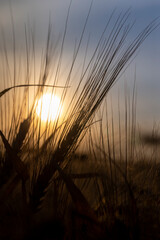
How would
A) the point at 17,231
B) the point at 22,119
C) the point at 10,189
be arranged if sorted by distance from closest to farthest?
the point at 17,231
the point at 10,189
the point at 22,119

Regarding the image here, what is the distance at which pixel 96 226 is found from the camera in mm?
417

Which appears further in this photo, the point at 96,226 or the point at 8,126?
the point at 8,126

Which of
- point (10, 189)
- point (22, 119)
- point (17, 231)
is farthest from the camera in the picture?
point (22, 119)

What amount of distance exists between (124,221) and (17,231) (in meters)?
0.18

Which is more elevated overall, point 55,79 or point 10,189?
point 55,79

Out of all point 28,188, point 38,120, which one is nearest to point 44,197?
point 28,188

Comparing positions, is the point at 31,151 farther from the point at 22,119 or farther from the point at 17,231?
the point at 17,231

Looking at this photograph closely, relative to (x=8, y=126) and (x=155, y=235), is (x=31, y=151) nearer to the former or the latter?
(x=8, y=126)

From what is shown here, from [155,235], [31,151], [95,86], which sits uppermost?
[95,86]

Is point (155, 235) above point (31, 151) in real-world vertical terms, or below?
below

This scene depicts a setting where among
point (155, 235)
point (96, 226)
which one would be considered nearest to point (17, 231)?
point (96, 226)

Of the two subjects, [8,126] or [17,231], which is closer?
[17,231]

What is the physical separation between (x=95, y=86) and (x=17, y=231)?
0.29 m

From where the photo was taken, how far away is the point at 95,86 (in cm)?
54
